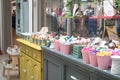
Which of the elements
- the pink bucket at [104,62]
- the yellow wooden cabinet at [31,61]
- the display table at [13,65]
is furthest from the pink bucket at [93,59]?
the display table at [13,65]

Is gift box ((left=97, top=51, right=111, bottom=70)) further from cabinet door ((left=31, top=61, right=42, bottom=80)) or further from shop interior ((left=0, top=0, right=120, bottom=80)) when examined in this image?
cabinet door ((left=31, top=61, right=42, bottom=80))

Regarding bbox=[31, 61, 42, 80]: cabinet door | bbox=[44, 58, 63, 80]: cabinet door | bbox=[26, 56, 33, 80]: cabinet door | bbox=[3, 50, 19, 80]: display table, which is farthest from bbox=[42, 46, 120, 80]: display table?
bbox=[3, 50, 19, 80]: display table

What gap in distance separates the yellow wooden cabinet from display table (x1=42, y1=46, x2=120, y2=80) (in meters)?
0.16

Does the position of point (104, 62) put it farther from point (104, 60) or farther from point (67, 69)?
point (67, 69)

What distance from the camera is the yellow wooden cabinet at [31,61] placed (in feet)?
12.6

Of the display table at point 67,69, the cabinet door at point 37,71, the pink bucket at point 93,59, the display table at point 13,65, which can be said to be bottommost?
the display table at point 13,65

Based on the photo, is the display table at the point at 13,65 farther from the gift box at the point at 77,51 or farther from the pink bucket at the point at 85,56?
the pink bucket at the point at 85,56

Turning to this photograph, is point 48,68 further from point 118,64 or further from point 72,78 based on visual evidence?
point 118,64

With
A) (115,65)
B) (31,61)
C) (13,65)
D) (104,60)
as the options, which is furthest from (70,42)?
(13,65)

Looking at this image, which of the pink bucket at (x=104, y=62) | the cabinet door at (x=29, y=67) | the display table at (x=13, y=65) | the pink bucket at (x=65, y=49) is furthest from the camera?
the display table at (x=13, y=65)

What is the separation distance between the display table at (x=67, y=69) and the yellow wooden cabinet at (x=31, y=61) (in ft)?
0.54

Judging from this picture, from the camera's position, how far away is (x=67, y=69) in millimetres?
2973

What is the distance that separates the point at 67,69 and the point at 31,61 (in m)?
1.33

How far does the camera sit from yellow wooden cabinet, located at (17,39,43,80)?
383 centimetres
